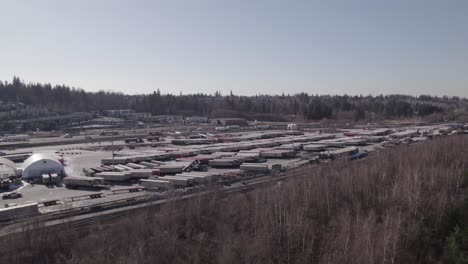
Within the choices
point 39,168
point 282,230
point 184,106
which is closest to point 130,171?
point 39,168

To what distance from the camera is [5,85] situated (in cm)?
7269


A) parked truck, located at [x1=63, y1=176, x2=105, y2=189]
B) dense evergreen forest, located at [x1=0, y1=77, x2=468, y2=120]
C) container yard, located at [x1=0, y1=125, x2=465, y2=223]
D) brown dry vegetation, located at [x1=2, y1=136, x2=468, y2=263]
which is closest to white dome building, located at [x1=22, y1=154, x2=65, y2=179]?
container yard, located at [x1=0, y1=125, x2=465, y2=223]

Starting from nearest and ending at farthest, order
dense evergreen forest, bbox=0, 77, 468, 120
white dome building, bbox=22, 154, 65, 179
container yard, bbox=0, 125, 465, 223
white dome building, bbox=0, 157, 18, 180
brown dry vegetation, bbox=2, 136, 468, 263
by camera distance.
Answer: brown dry vegetation, bbox=2, 136, 468, 263
container yard, bbox=0, 125, 465, 223
white dome building, bbox=0, 157, 18, 180
white dome building, bbox=22, 154, 65, 179
dense evergreen forest, bbox=0, 77, 468, 120

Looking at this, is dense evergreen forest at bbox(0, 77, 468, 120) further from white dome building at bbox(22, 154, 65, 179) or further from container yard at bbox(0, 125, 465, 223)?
white dome building at bbox(22, 154, 65, 179)

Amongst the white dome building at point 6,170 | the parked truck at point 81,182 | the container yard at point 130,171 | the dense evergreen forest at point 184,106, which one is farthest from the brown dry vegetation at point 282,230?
the dense evergreen forest at point 184,106

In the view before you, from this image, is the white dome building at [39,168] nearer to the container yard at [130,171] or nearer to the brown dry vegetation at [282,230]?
the container yard at [130,171]

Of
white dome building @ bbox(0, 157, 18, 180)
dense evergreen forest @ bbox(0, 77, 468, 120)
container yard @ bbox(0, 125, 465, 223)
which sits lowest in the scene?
container yard @ bbox(0, 125, 465, 223)

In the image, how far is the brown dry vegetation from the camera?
8.91 metres

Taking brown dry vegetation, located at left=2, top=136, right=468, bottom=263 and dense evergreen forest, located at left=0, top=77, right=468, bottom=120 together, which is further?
dense evergreen forest, located at left=0, top=77, right=468, bottom=120

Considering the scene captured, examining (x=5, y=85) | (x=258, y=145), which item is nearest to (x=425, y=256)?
(x=258, y=145)

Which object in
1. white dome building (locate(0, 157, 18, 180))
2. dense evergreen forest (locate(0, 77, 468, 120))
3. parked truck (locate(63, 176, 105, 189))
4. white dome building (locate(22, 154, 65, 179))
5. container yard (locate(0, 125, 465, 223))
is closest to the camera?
container yard (locate(0, 125, 465, 223))

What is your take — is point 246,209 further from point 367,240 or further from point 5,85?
point 5,85

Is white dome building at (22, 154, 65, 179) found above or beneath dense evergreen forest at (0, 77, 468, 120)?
beneath

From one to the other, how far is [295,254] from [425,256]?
354 centimetres
